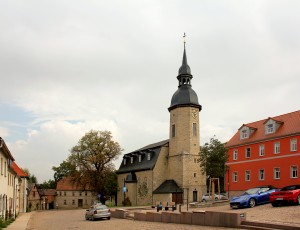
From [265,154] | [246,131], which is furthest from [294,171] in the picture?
[246,131]

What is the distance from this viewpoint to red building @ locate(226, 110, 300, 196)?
124 ft

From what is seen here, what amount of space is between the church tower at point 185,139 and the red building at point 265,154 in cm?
1135

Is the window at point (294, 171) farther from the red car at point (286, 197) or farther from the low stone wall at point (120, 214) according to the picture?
the low stone wall at point (120, 214)

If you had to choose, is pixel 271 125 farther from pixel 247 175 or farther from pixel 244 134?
pixel 247 175

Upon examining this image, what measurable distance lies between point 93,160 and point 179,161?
16.7 meters

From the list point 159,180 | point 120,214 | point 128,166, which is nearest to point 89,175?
point 128,166

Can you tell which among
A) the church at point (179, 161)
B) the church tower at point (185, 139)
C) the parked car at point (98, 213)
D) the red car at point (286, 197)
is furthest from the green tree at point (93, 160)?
the red car at point (286, 197)

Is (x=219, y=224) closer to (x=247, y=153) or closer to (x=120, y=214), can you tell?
(x=120, y=214)

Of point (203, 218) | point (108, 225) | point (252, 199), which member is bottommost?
point (108, 225)

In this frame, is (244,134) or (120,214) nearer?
(120,214)

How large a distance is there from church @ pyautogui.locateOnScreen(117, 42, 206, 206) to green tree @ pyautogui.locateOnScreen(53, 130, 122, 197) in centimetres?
705

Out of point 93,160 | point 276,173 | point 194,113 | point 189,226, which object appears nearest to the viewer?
point 189,226

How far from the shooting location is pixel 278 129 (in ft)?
132

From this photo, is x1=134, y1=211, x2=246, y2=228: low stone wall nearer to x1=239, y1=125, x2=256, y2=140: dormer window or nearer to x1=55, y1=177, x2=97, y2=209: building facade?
x1=239, y1=125, x2=256, y2=140: dormer window
